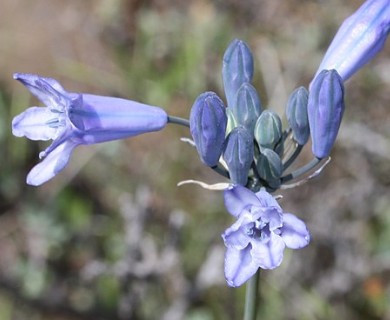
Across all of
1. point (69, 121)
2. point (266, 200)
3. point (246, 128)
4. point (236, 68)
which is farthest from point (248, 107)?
point (69, 121)

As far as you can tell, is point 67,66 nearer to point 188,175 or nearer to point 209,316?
point 188,175

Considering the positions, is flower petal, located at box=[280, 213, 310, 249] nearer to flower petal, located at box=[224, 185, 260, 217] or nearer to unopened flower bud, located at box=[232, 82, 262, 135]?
flower petal, located at box=[224, 185, 260, 217]

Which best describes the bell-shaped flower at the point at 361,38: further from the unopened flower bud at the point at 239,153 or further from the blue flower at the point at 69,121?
the blue flower at the point at 69,121

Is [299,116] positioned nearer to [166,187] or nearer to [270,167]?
[270,167]

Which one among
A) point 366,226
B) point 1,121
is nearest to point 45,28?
point 1,121

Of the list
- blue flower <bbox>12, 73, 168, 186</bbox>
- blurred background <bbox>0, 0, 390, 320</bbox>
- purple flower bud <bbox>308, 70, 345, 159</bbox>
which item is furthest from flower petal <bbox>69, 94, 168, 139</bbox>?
blurred background <bbox>0, 0, 390, 320</bbox>
